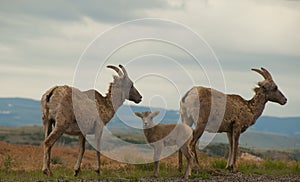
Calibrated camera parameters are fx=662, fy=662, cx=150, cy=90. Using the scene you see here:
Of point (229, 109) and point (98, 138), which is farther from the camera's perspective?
point (229, 109)

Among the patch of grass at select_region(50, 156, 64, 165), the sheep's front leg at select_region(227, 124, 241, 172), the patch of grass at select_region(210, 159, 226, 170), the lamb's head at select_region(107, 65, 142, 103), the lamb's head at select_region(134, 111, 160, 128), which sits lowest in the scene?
the patch of grass at select_region(50, 156, 64, 165)

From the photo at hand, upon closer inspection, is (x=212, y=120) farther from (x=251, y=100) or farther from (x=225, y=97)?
(x=251, y=100)

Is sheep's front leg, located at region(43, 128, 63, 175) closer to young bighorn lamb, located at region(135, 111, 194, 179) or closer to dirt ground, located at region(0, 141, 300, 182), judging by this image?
dirt ground, located at region(0, 141, 300, 182)

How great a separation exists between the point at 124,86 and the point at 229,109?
3532mm

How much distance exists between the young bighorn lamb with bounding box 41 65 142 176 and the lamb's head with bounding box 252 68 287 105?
17.2ft

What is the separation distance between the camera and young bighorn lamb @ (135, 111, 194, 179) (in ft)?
61.2

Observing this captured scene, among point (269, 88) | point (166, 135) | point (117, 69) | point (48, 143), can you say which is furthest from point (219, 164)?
point (48, 143)

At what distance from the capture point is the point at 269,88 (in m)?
22.6

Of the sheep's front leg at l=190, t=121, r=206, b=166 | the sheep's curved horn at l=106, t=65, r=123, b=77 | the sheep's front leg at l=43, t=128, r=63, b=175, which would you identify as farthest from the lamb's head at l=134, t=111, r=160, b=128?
the sheep's front leg at l=43, t=128, r=63, b=175

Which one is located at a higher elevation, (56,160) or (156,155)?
(156,155)

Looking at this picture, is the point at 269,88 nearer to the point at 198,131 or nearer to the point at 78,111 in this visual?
the point at 198,131

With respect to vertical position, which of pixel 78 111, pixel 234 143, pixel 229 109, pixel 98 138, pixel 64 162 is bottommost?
pixel 64 162

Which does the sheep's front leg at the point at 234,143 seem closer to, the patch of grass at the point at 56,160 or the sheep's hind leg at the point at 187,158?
the sheep's hind leg at the point at 187,158

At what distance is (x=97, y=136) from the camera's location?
18.5 meters
